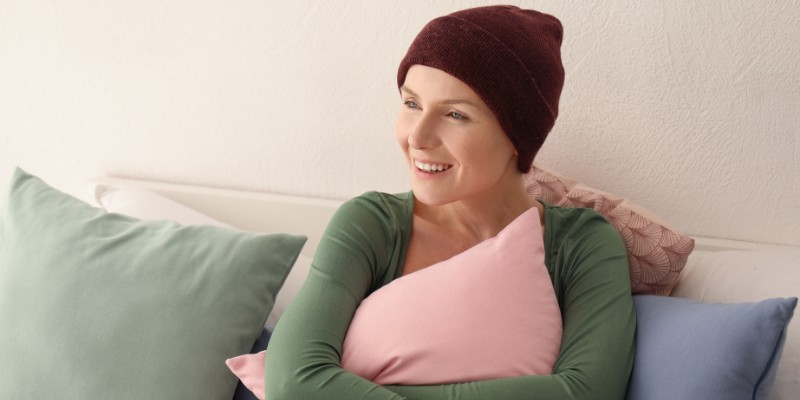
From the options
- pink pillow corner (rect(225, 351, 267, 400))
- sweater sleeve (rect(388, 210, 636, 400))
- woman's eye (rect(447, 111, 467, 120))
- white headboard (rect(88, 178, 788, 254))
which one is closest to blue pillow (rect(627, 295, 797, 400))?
sweater sleeve (rect(388, 210, 636, 400))

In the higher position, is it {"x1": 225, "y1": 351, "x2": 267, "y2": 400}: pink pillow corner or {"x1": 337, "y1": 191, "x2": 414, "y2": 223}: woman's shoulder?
{"x1": 337, "y1": 191, "x2": 414, "y2": 223}: woman's shoulder

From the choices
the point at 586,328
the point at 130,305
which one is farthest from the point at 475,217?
the point at 130,305

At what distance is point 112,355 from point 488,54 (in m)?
0.76

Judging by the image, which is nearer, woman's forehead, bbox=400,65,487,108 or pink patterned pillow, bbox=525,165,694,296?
woman's forehead, bbox=400,65,487,108

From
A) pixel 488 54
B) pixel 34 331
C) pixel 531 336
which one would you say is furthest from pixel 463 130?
pixel 34 331

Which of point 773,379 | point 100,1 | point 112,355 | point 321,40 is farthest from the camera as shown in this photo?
point 100,1

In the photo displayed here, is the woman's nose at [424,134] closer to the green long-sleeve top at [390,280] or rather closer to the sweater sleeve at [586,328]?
the green long-sleeve top at [390,280]

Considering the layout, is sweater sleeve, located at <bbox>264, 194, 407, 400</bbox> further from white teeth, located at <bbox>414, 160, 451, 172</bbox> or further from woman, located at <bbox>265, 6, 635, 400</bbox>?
white teeth, located at <bbox>414, 160, 451, 172</bbox>

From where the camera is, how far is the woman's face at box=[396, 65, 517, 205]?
53.3 inches

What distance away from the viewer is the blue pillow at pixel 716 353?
1.21 meters

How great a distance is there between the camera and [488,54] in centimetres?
132

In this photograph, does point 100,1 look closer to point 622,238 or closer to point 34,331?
point 34,331

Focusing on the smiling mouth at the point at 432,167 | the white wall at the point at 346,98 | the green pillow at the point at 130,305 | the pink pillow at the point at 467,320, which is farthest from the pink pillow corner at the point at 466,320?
the white wall at the point at 346,98

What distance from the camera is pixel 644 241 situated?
1.50 m
